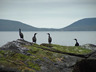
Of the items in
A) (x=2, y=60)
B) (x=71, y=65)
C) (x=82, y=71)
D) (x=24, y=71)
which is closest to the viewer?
(x=82, y=71)

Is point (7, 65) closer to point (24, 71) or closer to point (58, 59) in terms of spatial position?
point (24, 71)

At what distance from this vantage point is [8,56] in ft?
50.4

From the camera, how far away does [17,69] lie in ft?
45.1

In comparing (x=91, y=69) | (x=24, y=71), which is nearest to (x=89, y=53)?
(x=91, y=69)

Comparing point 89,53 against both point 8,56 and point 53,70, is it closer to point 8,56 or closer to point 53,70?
point 53,70

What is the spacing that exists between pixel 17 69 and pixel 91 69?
18.7 feet

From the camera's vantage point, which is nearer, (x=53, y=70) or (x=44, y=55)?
(x=53, y=70)

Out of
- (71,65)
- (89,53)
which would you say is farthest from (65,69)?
(89,53)

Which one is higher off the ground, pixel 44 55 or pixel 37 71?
pixel 44 55

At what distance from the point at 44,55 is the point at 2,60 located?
12.4ft

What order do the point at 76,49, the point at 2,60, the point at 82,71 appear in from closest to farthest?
the point at 82,71, the point at 2,60, the point at 76,49

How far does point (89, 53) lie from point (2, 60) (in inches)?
335

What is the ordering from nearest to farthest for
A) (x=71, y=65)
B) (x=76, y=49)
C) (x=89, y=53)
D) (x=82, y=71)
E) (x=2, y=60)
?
(x=82, y=71) → (x=2, y=60) → (x=71, y=65) → (x=89, y=53) → (x=76, y=49)

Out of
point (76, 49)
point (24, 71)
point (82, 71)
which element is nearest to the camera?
point (82, 71)
